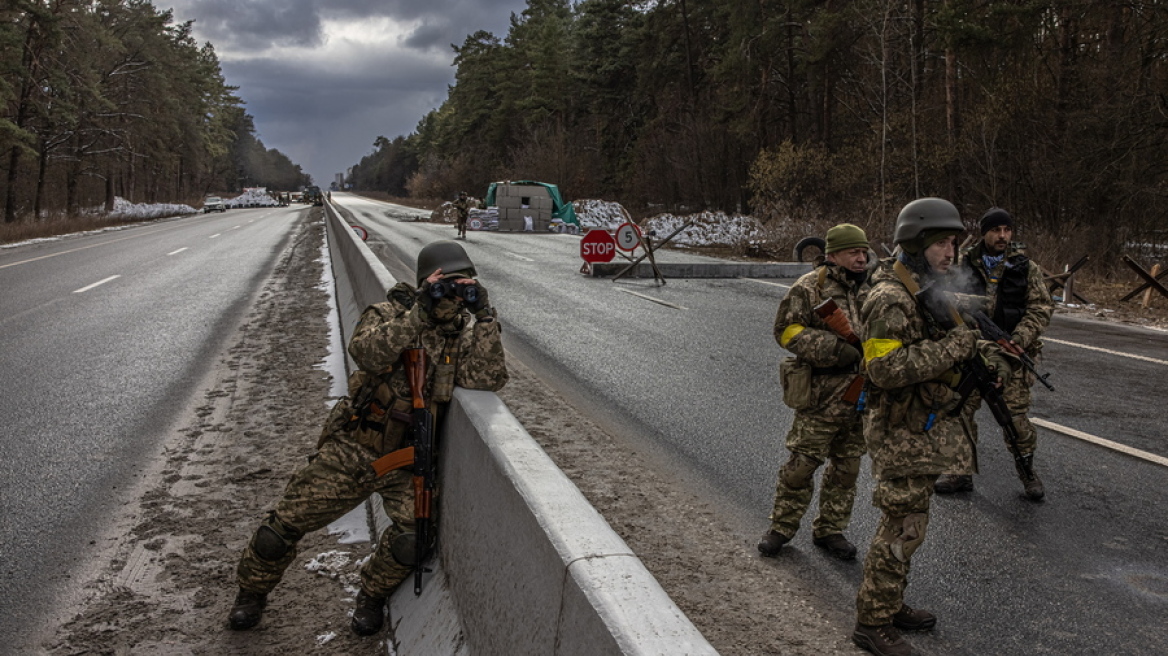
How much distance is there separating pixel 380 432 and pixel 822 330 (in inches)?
87.8

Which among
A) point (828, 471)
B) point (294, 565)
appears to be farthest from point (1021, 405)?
point (294, 565)

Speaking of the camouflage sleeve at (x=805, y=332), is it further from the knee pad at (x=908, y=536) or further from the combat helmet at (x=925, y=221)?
the knee pad at (x=908, y=536)

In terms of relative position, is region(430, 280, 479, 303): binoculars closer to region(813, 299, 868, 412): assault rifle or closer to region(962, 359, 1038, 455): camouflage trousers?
region(813, 299, 868, 412): assault rifle

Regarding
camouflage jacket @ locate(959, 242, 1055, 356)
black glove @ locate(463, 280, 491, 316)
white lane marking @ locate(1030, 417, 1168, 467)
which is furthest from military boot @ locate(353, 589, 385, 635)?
white lane marking @ locate(1030, 417, 1168, 467)

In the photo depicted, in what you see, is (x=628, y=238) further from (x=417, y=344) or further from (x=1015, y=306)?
(x=417, y=344)

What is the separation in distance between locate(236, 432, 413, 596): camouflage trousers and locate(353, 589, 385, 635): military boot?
0.14 feet

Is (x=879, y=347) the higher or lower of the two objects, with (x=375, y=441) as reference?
higher

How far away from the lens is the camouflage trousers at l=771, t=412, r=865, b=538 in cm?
436

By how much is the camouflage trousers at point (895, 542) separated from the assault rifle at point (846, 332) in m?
0.73

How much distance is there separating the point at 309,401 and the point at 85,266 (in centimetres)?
1457

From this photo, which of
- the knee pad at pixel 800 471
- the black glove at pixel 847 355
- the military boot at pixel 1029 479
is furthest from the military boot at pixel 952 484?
the black glove at pixel 847 355

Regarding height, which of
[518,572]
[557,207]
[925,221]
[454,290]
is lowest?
[518,572]

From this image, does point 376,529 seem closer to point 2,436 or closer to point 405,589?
point 405,589

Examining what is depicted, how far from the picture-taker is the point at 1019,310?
558 centimetres
